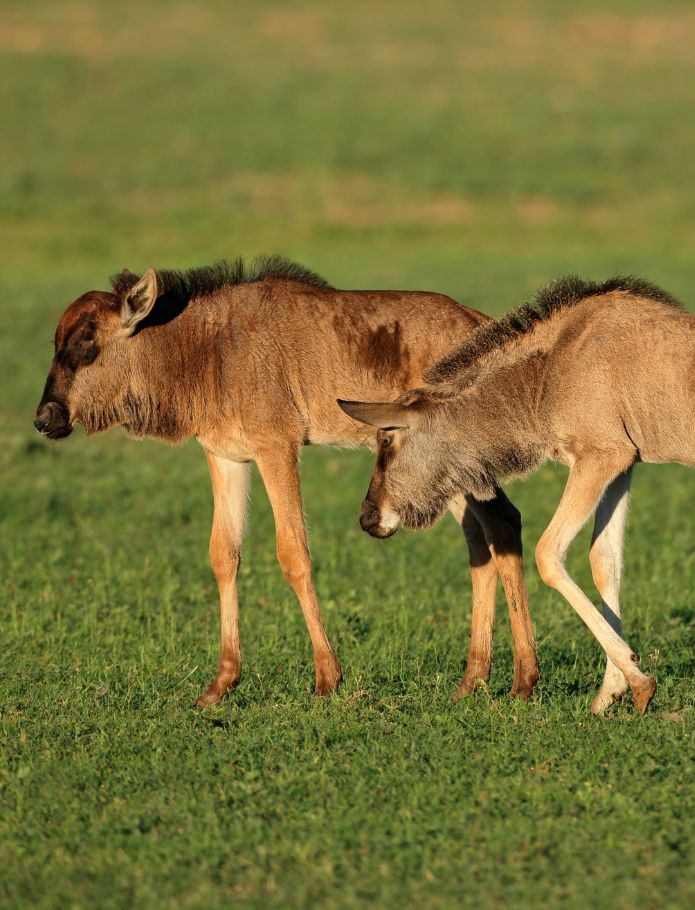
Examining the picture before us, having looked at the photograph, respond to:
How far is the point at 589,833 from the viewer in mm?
6270

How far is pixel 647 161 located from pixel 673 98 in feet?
24.2

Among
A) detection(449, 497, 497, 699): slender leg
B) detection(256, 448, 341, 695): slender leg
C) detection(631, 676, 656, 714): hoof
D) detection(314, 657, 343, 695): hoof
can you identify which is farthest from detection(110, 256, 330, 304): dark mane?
detection(631, 676, 656, 714): hoof

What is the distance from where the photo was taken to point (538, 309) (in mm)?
8664

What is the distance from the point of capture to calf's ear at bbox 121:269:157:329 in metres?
8.84

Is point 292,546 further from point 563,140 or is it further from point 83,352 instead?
point 563,140

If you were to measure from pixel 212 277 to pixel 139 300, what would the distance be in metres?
0.66

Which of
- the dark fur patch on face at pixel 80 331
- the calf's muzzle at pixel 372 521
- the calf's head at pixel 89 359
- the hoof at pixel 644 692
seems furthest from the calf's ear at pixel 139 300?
the hoof at pixel 644 692

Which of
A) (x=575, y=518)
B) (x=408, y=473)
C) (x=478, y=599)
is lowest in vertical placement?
(x=478, y=599)

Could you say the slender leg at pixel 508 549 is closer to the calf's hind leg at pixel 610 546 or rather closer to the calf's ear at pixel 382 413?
the calf's hind leg at pixel 610 546

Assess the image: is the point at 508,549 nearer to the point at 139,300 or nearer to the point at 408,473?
the point at 408,473

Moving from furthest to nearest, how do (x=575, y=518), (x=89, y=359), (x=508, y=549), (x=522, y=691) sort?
(x=508, y=549), (x=89, y=359), (x=522, y=691), (x=575, y=518)

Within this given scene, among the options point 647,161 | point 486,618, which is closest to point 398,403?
point 486,618

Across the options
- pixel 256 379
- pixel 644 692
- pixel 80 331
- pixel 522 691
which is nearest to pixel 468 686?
pixel 522 691

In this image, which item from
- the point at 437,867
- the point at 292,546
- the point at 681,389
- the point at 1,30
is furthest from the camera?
the point at 1,30
